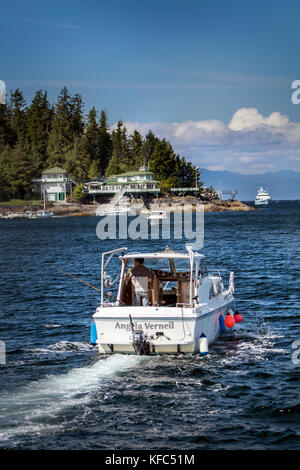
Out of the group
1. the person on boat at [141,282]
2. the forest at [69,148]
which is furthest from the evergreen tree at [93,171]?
the person on boat at [141,282]

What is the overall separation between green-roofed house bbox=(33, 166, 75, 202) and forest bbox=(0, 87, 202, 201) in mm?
2402

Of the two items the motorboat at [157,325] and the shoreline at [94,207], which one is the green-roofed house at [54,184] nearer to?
the shoreline at [94,207]

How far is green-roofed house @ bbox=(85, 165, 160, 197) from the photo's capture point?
163750 millimetres

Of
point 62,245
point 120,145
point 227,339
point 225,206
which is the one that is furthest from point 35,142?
point 227,339

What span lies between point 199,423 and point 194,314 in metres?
4.23

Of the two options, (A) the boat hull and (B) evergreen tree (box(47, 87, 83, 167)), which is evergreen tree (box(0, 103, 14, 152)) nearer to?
(B) evergreen tree (box(47, 87, 83, 167))

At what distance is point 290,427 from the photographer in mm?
13602

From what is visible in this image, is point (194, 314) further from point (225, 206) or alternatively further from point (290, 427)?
point (225, 206)

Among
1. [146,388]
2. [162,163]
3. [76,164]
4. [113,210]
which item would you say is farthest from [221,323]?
[162,163]

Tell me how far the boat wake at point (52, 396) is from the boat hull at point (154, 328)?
484 millimetres

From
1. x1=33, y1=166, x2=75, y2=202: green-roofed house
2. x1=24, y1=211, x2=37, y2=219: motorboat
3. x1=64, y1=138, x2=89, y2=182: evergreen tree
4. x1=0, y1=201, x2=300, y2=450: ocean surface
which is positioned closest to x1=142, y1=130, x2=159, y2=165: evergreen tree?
x1=64, y1=138, x2=89, y2=182: evergreen tree

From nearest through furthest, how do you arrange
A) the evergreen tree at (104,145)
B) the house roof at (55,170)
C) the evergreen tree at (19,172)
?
the evergreen tree at (19,172)
the house roof at (55,170)
the evergreen tree at (104,145)

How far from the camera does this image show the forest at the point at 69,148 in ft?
525

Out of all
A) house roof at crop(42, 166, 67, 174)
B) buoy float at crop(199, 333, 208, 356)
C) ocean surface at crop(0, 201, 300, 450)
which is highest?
house roof at crop(42, 166, 67, 174)
